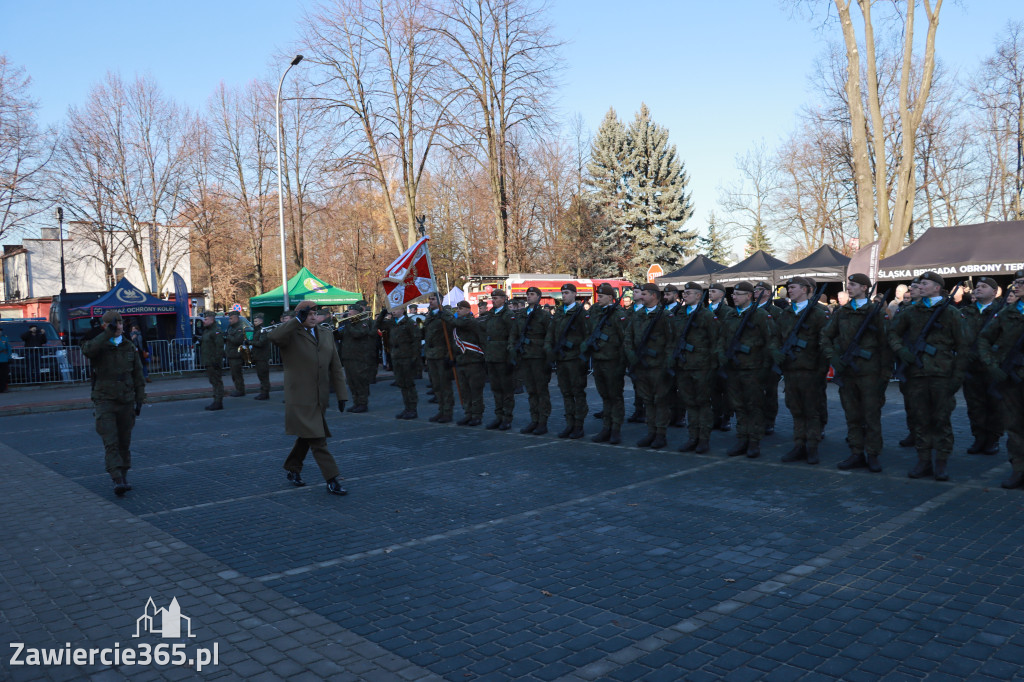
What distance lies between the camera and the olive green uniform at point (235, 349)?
1825 centimetres

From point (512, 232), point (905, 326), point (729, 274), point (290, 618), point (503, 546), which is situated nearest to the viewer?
point (290, 618)

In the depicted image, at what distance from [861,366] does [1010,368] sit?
4.30 ft

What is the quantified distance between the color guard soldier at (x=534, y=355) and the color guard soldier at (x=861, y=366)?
13.5 ft

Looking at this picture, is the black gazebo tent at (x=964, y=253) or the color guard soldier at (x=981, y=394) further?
the black gazebo tent at (x=964, y=253)

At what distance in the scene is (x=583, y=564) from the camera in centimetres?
547

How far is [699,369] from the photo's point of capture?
30.6 ft

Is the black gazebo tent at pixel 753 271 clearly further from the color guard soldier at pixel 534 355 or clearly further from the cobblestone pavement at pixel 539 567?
the cobblestone pavement at pixel 539 567

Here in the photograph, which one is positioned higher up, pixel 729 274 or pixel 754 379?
pixel 729 274

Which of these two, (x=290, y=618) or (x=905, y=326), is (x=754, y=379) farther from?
(x=290, y=618)

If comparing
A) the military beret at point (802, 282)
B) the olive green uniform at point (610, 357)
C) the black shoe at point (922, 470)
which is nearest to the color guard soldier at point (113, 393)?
the olive green uniform at point (610, 357)

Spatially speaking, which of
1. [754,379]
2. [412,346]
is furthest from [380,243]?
[754,379]

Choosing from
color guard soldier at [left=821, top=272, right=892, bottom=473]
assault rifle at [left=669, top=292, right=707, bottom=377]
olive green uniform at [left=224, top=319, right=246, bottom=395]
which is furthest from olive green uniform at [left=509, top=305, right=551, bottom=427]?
olive green uniform at [left=224, top=319, right=246, bottom=395]

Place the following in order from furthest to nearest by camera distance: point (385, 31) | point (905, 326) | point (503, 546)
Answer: point (385, 31) → point (905, 326) → point (503, 546)

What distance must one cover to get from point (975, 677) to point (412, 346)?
37.0ft
